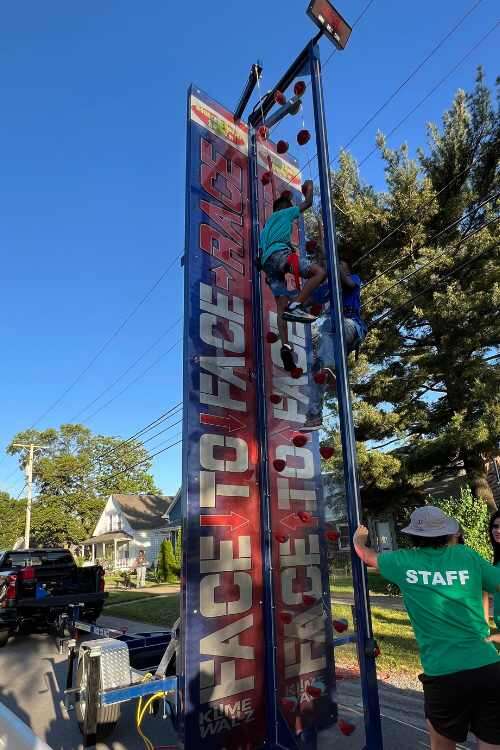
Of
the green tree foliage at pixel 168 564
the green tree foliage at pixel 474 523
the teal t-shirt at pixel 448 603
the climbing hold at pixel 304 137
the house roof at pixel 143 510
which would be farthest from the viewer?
the house roof at pixel 143 510

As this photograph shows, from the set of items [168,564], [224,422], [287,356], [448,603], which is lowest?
[168,564]

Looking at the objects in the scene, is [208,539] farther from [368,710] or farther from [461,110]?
[461,110]

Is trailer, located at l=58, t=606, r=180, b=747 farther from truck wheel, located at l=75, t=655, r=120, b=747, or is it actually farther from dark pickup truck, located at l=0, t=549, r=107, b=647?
dark pickup truck, located at l=0, t=549, r=107, b=647

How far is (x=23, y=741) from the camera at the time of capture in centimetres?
163

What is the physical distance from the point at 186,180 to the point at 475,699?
13.2 ft

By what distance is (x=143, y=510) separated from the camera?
41219 mm

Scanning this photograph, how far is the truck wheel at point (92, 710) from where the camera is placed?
13.1 feet

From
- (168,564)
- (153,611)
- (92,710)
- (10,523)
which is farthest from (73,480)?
(92,710)

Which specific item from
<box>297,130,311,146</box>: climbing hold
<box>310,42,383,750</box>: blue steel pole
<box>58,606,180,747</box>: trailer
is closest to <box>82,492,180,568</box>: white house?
<box>58,606,180,747</box>: trailer

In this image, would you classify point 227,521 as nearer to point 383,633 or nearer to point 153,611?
point 383,633

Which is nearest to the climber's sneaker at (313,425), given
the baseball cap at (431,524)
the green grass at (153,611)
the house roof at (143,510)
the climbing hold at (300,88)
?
the baseball cap at (431,524)

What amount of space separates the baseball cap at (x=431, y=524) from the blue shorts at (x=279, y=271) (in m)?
2.03

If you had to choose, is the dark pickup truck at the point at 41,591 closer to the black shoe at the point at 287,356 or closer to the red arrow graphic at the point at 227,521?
the red arrow graphic at the point at 227,521

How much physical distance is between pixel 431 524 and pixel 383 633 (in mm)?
6790
